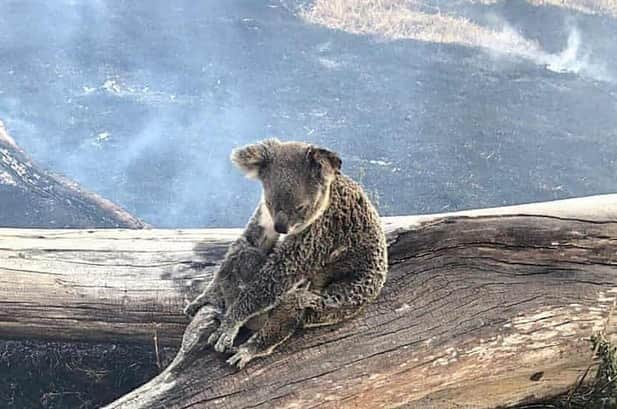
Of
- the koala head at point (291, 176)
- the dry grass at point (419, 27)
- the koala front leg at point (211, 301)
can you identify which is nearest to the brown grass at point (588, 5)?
the dry grass at point (419, 27)

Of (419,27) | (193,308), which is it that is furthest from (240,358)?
(419,27)

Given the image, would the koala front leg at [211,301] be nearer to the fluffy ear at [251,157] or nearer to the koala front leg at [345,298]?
the koala front leg at [345,298]

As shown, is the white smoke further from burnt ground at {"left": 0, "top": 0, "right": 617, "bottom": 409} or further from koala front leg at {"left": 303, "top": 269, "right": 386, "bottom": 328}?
koala front leg at {"left": 303, "top": 269, "right": 386, "bottom": 328}

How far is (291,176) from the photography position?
2.00 m

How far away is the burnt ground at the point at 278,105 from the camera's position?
473 cm

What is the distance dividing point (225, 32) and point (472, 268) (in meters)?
4.10

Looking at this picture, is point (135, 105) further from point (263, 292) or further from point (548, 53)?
point (263, 292)

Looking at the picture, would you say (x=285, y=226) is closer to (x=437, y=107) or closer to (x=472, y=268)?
(x=472, y=268)

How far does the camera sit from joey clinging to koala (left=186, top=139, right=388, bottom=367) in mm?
1997

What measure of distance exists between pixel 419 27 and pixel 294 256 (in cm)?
422

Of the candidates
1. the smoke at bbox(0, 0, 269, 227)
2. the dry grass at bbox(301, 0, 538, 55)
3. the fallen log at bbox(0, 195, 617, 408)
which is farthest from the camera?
the dry grass at bbox(301, 0, 538, 55)

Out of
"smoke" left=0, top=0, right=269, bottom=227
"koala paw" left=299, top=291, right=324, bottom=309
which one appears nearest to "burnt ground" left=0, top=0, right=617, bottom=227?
"smoke" left=0, top=0, right=269, bottom=227

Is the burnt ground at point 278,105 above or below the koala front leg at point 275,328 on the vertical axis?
below

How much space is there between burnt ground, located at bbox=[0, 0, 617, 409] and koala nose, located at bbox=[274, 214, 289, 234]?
2.49 m
